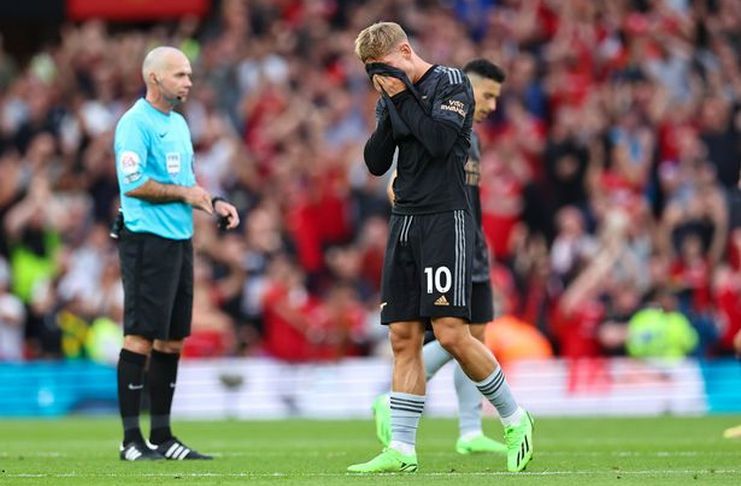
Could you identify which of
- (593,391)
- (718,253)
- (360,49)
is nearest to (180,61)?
(360,49)

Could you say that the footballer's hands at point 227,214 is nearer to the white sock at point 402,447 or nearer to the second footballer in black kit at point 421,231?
A: the second footballer in black kit at point 421,231

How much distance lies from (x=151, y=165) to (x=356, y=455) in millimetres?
2419

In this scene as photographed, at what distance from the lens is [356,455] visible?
11.1 metres

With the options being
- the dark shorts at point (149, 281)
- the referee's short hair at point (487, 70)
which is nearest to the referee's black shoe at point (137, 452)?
the dark shorts at point (149, 281)

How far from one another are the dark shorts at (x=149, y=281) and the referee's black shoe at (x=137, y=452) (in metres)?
0.71

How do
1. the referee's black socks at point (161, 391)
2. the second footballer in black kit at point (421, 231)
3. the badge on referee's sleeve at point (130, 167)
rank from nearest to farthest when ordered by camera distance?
the second footballer in black kit at point (421, 231), the badge on referee's sleeve at point (130, 167), the referee's black socks at point (161, 391)

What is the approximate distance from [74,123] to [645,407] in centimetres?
919

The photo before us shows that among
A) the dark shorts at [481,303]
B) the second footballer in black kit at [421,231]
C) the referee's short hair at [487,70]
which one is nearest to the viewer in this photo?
the second footballer in black kit at [421,231]

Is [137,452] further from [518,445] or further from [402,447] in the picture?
[518,445]

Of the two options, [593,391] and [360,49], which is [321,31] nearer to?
[593,391]

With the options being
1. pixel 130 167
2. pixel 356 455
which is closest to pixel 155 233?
pixel 130 167

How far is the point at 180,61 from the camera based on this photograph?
418 inches

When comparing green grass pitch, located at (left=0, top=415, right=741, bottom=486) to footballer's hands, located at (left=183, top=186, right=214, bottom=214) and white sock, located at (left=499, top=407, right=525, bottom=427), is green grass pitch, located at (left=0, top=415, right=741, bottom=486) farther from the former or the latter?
footballer's hands, located at (left=183, top=186, right=214, bottom=214)

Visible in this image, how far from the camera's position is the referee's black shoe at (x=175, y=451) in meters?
10.6
